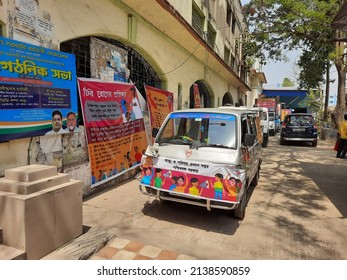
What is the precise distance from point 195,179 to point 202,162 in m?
0.28

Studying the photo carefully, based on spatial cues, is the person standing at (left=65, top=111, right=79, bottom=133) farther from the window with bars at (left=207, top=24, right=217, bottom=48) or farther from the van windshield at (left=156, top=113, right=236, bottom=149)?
the window with bars at (left=207, top=24, right=217, bottom=48)

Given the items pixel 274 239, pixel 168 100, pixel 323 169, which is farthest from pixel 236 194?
pixel 323 169

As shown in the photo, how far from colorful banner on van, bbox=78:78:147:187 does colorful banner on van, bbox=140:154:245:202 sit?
1.51 meters

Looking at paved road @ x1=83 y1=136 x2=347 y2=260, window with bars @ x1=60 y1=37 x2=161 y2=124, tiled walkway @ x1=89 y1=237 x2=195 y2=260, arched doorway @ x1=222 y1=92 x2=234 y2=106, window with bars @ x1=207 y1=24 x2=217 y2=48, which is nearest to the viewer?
tiled walkway @ x1=89 y1=237 x2=195 y2=260

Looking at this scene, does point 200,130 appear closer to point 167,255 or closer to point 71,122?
point 167,255

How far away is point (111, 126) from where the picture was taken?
5.90 m

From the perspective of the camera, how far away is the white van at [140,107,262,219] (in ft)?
13.2

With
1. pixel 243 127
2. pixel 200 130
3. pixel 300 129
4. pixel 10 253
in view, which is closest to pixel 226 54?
pixel 300 129

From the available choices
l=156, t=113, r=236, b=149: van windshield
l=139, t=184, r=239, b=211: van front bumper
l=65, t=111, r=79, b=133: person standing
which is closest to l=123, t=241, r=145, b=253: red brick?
l=139, t=184, r=239, b=211: van front bumper

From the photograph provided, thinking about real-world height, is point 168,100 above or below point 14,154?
above
